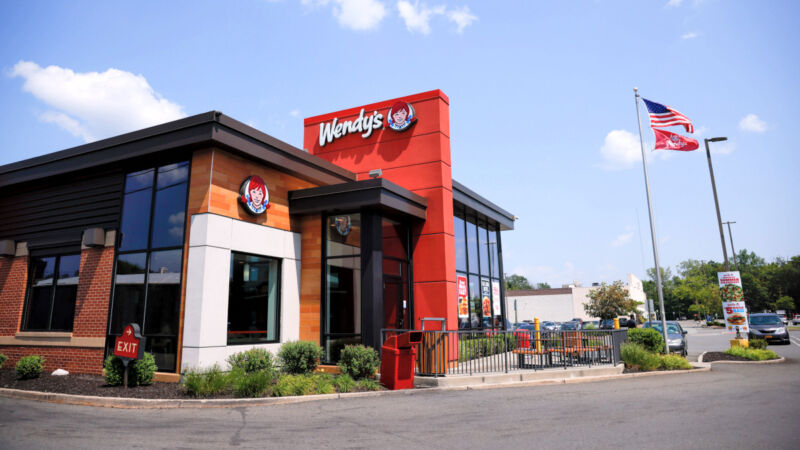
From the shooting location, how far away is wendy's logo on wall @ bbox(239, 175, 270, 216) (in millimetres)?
13047

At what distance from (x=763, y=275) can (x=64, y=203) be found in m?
119

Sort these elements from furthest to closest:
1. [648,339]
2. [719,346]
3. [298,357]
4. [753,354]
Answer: [719,346], [753,354], [648,339], [298,357]

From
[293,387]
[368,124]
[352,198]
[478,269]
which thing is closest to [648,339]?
[478,269]

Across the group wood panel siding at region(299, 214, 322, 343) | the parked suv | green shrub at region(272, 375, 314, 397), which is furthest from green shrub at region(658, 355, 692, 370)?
the parked suv

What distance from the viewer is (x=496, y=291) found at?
72.9 feet

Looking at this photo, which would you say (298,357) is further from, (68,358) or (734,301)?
(734,301)

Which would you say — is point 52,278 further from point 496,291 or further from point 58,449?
point 496,291

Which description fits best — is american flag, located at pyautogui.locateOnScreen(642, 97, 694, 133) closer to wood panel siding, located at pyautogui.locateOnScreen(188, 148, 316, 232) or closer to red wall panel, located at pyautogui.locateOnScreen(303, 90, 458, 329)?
red wall panel, located at pyautogui.locateOnScreen(303, 90, 458, 329)

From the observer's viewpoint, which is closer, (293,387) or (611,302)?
(293,387)

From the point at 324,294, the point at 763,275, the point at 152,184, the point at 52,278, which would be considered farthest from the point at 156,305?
the point at 763,275

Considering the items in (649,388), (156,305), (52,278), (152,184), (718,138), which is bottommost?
(649,388)

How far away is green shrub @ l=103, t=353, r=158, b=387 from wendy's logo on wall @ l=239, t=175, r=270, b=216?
442cm

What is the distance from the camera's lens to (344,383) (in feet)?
37.1

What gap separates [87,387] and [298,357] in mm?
4828
